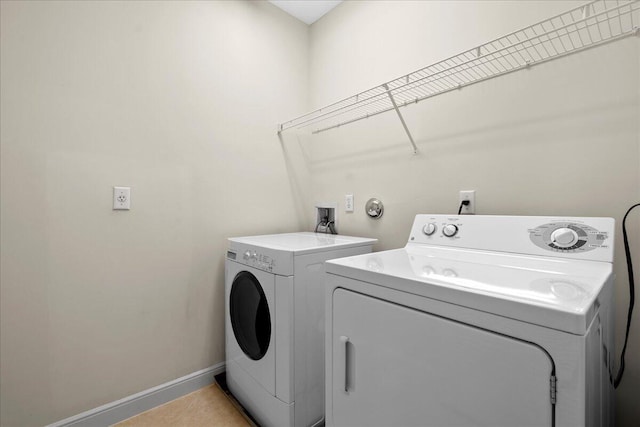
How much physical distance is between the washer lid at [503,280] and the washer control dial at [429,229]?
0.20 m

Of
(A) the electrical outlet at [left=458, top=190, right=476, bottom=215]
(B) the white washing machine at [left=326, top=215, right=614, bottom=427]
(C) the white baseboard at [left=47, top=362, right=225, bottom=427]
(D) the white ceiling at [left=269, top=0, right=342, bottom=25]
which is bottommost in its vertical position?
(C) the white baseboard at [left=47, top=362, right=225, bottom=427]

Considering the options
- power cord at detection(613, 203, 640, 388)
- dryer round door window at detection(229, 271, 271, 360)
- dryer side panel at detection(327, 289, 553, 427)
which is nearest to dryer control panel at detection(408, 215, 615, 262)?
power cord at detection(613, 203, 640, 388)

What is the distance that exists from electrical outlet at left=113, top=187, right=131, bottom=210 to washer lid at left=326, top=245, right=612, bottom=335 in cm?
121

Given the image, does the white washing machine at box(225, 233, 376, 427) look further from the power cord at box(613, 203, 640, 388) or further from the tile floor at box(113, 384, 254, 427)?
the power cord at box(613, 203, 640, 388)

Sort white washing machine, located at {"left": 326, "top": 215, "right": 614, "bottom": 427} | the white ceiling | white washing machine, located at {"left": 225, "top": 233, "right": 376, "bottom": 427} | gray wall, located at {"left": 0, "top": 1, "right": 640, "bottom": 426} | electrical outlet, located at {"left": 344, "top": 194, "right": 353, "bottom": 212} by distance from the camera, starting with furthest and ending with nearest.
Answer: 1. the white ceiling
2. electrical outlet, located at {"left": 344, "top": 194, "right": 353, "bottom": 212}
3. white washing machine, located at {"left": 225, "top": 233, "right": 376, "bottom": 427}
4. gray wall, located at {"left": 0, "top": 1, "right": 640, "bottom": 426}
5. white washing machine, located at {"left": 326, "top": 215, "right": 614, "bottom": 427}

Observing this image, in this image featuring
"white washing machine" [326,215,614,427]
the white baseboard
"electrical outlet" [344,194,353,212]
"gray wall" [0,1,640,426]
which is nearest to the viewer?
"white washing machine" [326,215,614,427]

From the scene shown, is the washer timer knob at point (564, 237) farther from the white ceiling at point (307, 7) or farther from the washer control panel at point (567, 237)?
the white ceiling at point (307, 7)

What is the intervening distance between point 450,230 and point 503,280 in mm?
550

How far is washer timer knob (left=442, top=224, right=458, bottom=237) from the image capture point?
1254mm

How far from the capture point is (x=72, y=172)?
4.50ft

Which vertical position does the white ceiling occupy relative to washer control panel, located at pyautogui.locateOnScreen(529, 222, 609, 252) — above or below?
above

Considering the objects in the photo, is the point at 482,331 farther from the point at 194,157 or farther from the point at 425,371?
the point at 194,157

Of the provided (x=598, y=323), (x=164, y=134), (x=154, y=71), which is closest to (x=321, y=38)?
(x=154, y=71)

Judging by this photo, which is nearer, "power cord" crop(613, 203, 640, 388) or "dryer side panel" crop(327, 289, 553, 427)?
"dryer side panel" crop(327, 289, 553, 427)
